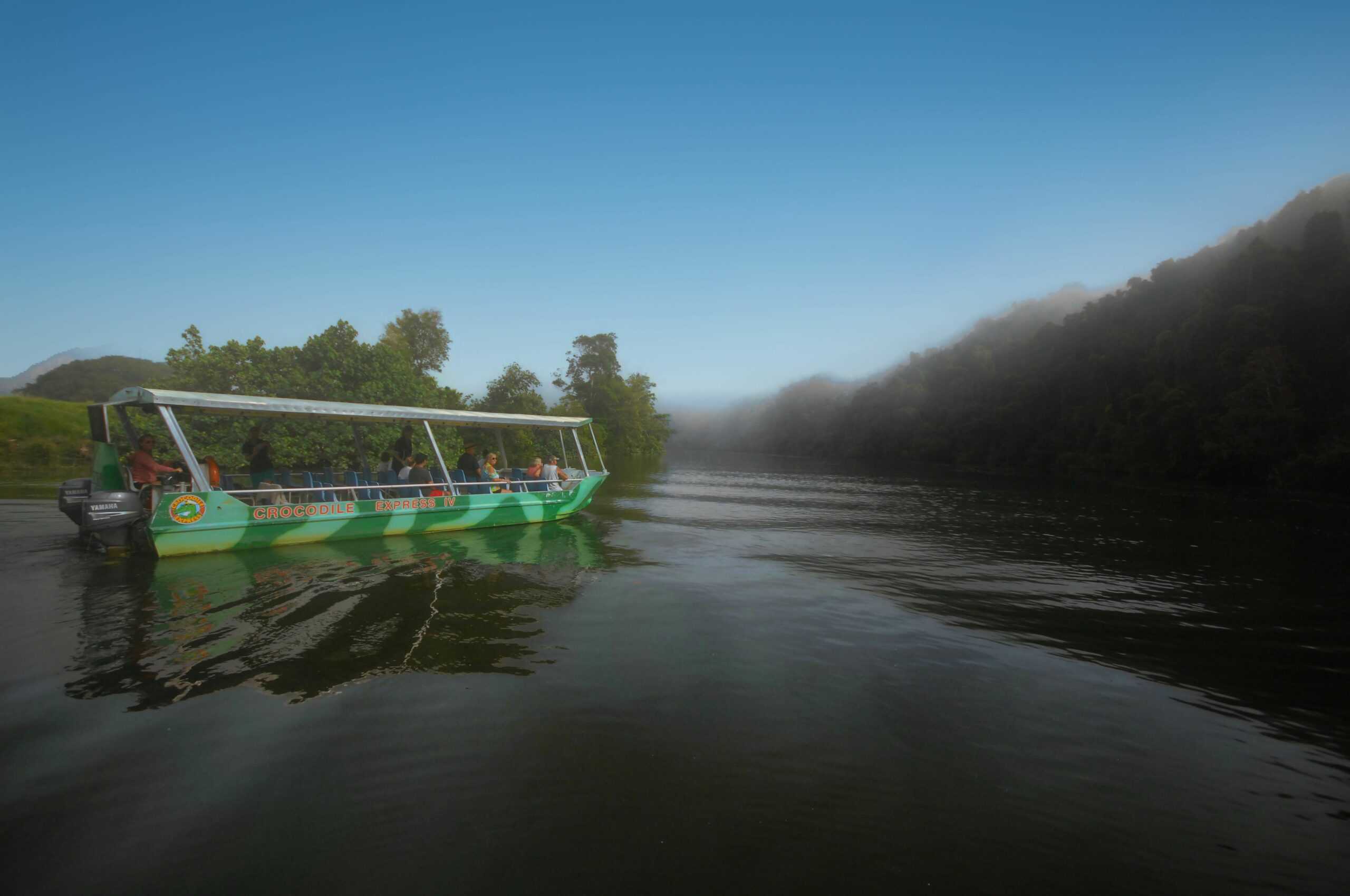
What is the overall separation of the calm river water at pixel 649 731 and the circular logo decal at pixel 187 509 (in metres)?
0.86

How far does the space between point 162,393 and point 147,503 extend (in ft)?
7.70

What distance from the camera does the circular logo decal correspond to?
11594 millimetres

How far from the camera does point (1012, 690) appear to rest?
275 inches

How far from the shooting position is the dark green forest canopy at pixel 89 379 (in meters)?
73.0

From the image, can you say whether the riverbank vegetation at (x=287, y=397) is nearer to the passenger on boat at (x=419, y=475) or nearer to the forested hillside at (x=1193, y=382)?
the passenger on boat at (x=419, y=475)

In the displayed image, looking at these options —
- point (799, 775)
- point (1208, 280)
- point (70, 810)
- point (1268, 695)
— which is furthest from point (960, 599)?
Answer: point (1208, 280)

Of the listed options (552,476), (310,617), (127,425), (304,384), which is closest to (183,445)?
(127,425)

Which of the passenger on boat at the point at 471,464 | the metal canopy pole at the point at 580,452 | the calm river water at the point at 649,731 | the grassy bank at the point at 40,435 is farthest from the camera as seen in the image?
the grassy bank at the point at 40,435

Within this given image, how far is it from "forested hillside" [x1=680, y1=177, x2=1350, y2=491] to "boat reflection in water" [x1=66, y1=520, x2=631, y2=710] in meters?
49.2

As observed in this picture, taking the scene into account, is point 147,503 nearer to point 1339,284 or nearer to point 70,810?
point 70,810

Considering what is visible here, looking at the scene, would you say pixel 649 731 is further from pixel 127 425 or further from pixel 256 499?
pixel 127 425

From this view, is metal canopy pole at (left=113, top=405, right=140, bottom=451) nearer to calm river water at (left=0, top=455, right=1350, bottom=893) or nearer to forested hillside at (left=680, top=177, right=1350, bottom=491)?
calm river water at (left=0, top=455, right=1350, bottom=893)

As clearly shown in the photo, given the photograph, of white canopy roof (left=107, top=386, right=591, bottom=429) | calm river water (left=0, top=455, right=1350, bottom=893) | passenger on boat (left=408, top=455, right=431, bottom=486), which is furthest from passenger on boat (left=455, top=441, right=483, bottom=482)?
calm river water (left=0, top=455, right=1350, bottom=893)

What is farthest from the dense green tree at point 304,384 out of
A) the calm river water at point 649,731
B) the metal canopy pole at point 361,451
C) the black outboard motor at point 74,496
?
the calm river water at point 649,731
